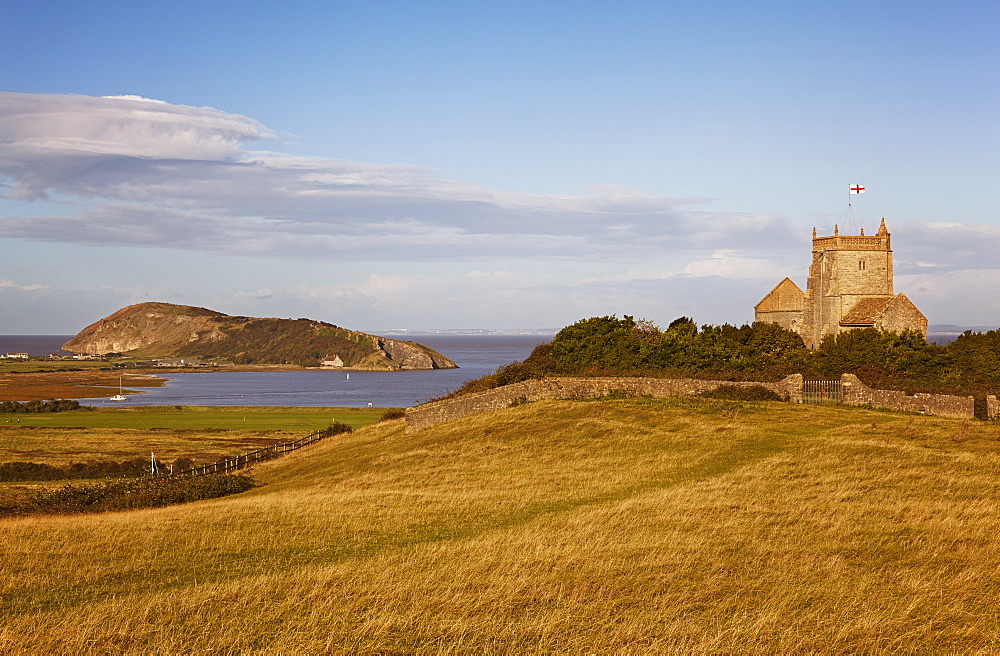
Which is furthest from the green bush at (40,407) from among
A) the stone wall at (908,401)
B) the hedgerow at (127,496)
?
the stone wall at (908,401)

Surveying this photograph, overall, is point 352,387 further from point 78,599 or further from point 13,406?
point 78,599

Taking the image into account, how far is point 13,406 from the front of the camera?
323 feet

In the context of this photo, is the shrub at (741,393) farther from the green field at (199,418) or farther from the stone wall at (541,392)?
the green field at (199,418)

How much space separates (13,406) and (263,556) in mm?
99207

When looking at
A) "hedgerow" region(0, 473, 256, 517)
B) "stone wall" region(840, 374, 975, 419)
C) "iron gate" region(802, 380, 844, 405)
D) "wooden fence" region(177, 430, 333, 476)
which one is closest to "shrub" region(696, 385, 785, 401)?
"iron gate" region(802, 380, 844, 405)

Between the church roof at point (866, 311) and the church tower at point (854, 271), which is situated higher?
the church tower at point (854, 271)

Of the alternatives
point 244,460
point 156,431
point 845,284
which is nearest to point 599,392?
point 244,460

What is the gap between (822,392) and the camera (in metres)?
36.6

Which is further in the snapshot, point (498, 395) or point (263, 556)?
point (498, 395)

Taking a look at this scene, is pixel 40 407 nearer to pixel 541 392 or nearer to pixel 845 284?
pixel 541 392

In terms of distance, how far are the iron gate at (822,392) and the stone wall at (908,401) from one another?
13.9 inches

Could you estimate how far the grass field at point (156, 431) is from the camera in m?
55.8

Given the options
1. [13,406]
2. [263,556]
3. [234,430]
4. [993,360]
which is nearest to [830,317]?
[993,360]

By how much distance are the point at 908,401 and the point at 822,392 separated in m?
3.62
